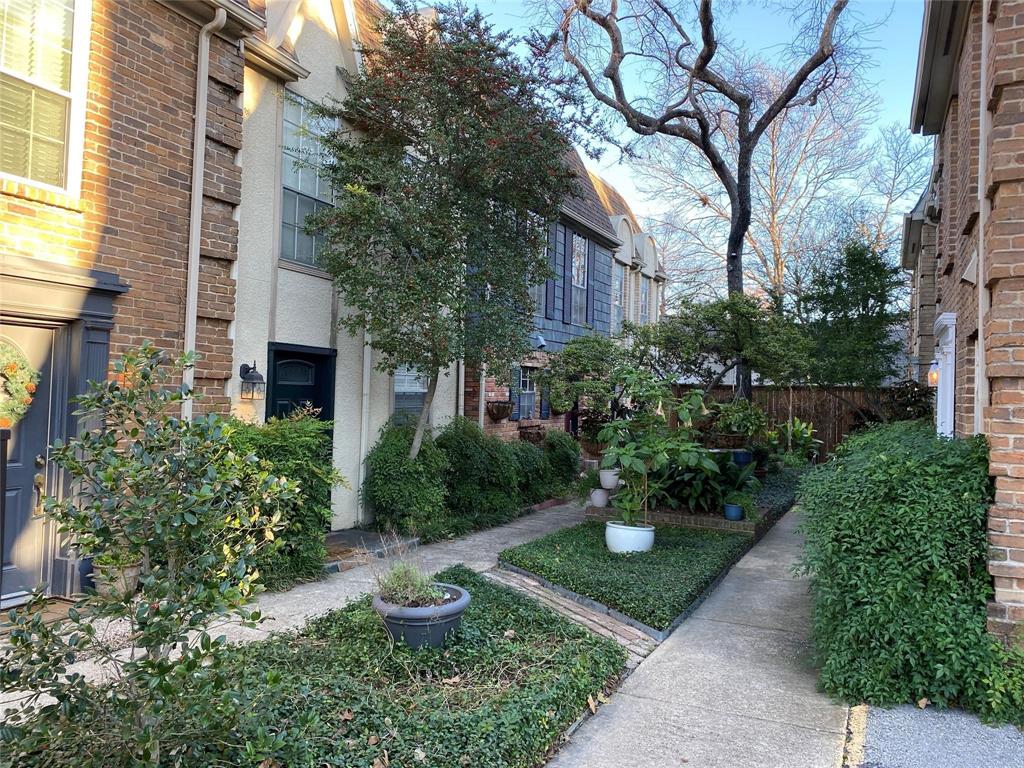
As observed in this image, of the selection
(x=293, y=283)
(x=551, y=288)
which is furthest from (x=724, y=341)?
(x=293, y=283)

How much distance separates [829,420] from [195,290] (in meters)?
16.5

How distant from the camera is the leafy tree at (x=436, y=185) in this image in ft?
25.9

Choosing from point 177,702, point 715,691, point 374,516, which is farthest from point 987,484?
point 374,516

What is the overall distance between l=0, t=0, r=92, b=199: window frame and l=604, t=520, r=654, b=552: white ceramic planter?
235 inches

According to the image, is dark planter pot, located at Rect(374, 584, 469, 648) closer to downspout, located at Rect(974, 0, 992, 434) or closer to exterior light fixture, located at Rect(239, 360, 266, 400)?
exterior light fixture, located at Rect(239, 360, 266, 400)

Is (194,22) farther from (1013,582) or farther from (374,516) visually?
(1013,582)

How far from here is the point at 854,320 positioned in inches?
582

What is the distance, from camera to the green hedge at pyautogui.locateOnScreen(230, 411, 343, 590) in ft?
21.0

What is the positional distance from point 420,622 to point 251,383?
3.75 meters

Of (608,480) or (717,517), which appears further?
(608,480)

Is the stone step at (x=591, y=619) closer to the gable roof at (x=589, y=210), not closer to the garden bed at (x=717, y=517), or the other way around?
the garden bed at (x=717, y=517)

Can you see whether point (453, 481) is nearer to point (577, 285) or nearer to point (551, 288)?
point (551, 288)

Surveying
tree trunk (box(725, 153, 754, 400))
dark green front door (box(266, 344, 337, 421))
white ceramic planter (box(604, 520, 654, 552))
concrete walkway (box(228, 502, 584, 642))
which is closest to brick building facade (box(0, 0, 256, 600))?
dark green front door (box(266, 344, 337, 421))

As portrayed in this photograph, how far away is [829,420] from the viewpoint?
18438mm
